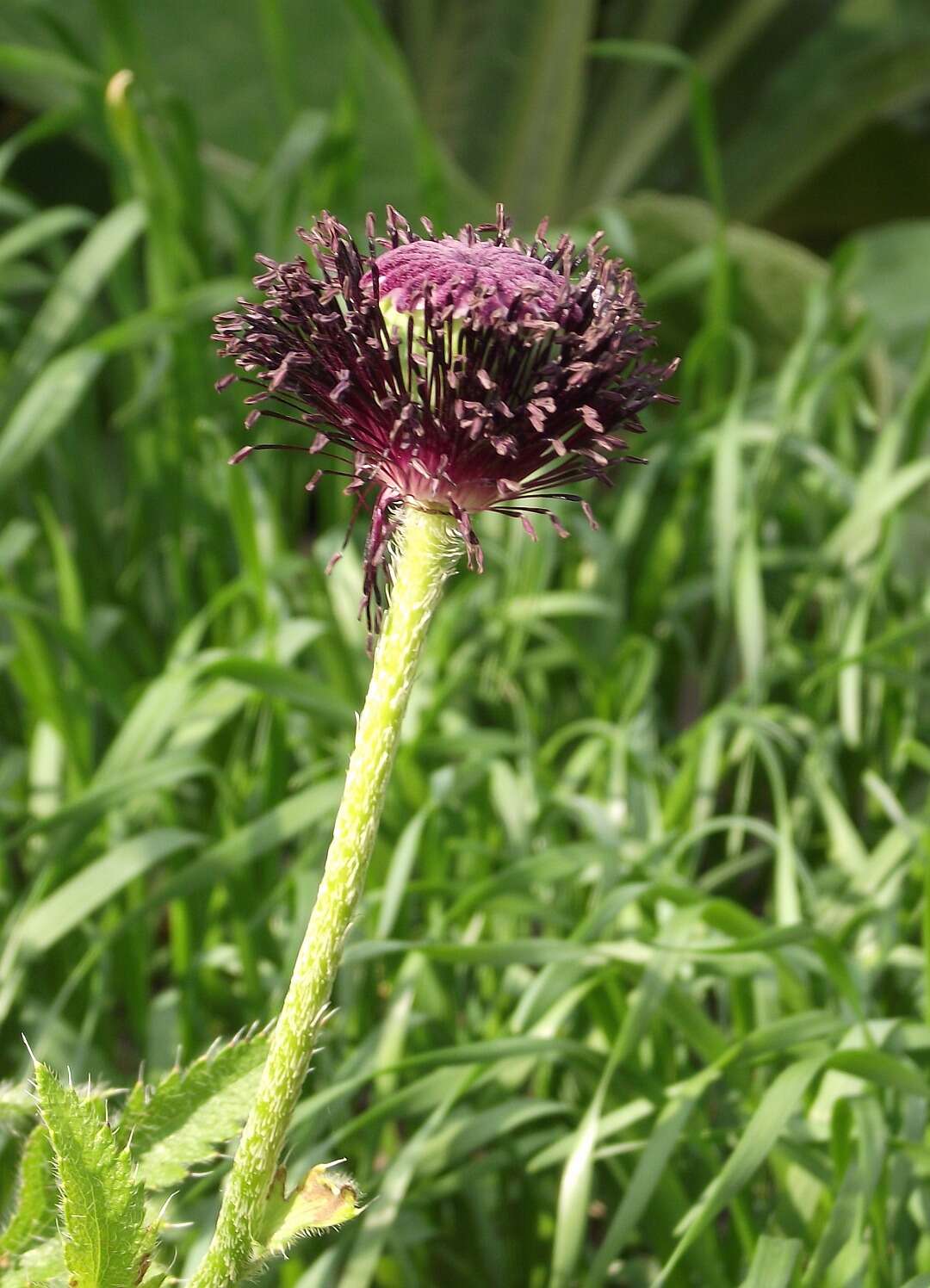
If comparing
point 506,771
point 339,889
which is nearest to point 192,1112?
point 339,889

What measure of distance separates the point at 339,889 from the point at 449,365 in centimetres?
21

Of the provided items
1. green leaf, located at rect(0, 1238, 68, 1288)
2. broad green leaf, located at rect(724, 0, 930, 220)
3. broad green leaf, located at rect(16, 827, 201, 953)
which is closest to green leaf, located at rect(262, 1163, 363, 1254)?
green leaf, located at rect(0, 1238, 68, 1288)

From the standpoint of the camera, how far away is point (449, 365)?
0.53m

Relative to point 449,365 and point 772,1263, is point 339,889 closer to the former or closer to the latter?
point 449,365

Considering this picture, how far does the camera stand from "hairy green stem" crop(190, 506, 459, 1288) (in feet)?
1.76

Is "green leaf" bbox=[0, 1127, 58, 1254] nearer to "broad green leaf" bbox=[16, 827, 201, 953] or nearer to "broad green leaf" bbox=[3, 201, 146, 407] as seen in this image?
"broad green leaf" bbox=[16, 827, 201, 953]

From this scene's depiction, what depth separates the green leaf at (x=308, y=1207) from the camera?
1.81 feet

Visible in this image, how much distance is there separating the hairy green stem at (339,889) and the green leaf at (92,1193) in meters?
0.03

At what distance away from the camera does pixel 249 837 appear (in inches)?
41.7

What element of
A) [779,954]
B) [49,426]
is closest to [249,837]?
[779,954]

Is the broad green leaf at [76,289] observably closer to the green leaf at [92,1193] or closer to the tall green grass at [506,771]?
the tall green grass at [506,771]

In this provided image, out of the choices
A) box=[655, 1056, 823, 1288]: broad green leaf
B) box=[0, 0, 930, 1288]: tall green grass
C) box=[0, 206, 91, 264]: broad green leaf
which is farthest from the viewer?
box=[0, 206, 91, 264]: broad green leaf

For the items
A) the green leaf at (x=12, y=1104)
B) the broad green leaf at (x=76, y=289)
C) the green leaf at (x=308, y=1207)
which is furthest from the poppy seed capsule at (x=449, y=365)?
the broad green leaf at (x=76, y=289)

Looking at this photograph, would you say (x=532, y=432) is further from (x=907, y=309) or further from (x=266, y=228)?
(x=907, y=309)
